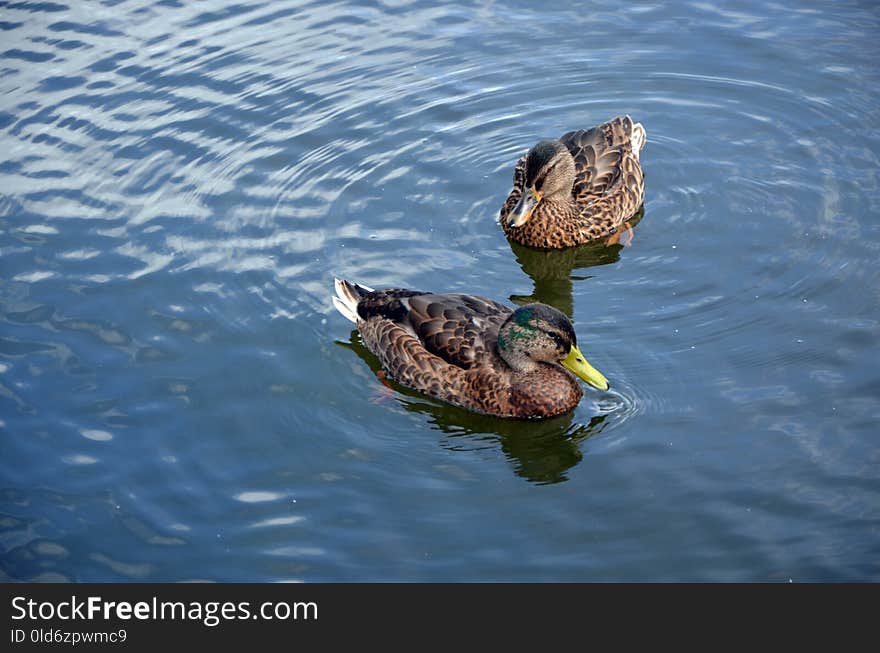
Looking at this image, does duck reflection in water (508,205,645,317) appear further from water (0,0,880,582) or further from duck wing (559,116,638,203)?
duck wing (559,116,638,203)

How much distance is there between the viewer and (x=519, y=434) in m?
9.19

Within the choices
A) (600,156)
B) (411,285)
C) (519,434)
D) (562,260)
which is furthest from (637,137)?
(519,434)

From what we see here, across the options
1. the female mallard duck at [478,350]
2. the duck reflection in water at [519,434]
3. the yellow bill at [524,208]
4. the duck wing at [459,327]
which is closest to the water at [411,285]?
the duck reflection in water at [519,434]

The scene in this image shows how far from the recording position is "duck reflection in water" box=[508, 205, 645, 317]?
10844 mm

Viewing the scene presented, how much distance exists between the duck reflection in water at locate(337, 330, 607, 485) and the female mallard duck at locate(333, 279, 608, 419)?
3.2 inches

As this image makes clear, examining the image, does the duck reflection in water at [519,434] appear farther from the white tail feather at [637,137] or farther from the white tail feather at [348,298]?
the white tail feather at [637,137]

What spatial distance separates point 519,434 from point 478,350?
2.63ft

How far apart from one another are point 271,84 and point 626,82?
422 centimetres

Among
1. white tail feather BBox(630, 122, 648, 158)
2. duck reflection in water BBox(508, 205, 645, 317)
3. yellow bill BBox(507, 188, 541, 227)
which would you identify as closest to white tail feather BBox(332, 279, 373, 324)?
duck reflection in water BBox(508, 205, 645, 317)

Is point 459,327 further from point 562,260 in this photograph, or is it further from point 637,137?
point 637,137

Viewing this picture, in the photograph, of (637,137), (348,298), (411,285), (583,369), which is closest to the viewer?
(583,369)

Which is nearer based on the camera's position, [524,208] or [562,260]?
[524,208]

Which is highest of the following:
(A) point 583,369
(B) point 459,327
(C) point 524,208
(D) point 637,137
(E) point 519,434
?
(D) point 637,137

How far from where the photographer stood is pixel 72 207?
12.0m
